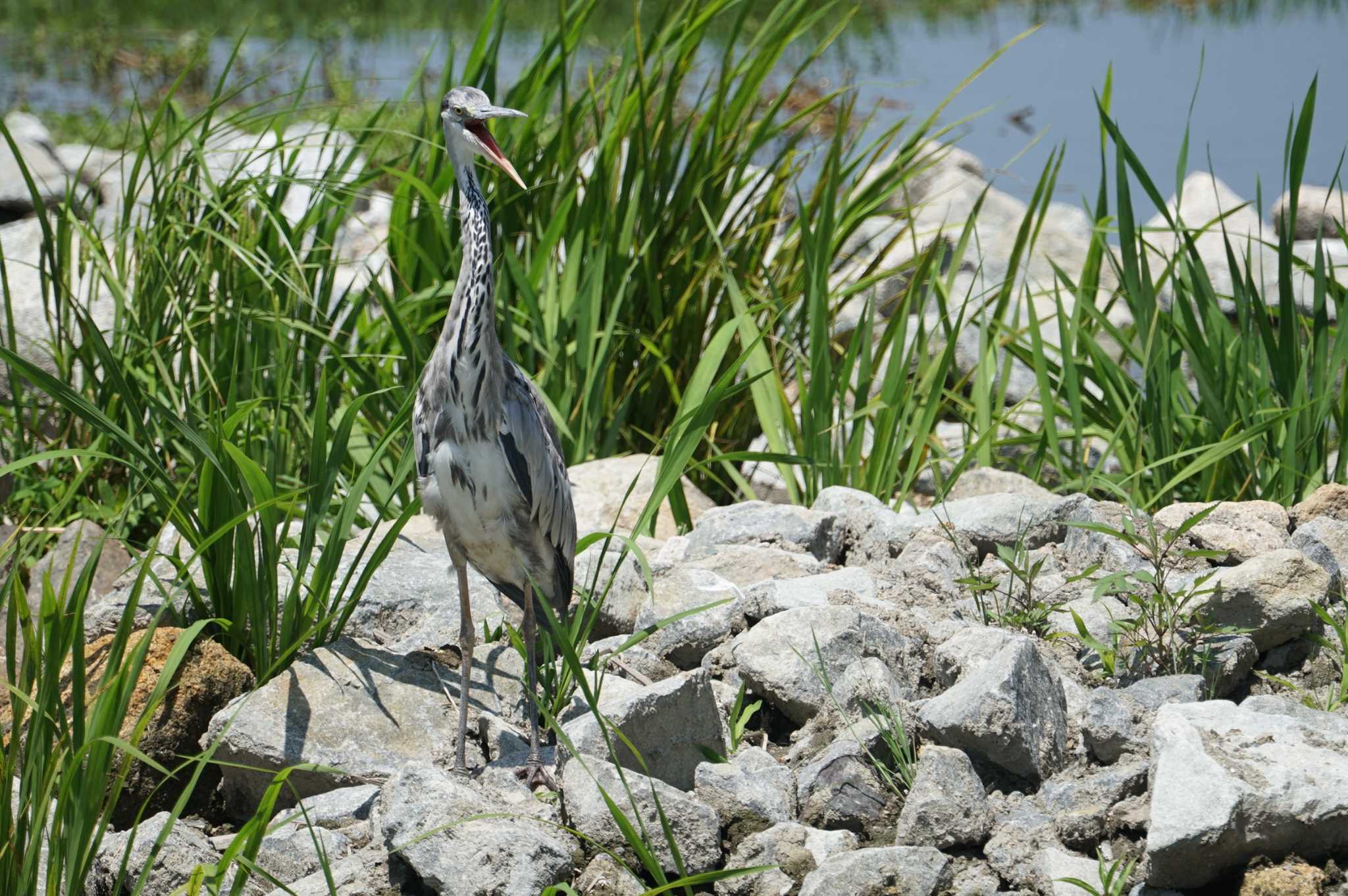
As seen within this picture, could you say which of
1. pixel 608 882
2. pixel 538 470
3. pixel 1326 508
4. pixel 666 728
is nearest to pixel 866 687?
pixel 666 728

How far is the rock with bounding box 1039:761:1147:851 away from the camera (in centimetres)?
240

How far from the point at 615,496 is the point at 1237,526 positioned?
6.08ft

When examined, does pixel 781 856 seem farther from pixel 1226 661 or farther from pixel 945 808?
pixel 1226 661

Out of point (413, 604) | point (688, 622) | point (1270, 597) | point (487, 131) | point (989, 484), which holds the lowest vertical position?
point (989, 484)

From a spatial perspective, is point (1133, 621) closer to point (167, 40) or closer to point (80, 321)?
point (80, 321)

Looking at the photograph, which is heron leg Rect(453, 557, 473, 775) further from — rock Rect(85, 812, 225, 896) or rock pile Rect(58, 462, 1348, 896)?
rock Rect(85, 812, 225, 896)

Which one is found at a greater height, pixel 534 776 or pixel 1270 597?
pixel 1270 597

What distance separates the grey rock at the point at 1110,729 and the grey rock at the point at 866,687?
39 centimetres

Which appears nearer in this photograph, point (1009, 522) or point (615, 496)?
point (1009, 522)

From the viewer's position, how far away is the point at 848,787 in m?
2.58

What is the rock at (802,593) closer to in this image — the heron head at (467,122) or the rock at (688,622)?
the rock at (688,622)

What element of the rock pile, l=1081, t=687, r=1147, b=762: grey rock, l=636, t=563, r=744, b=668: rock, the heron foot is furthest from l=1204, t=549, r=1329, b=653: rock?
the heron foot

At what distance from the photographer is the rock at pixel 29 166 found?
8805 mm

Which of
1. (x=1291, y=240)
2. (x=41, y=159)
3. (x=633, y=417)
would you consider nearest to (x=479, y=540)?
(x=633, y=417)
